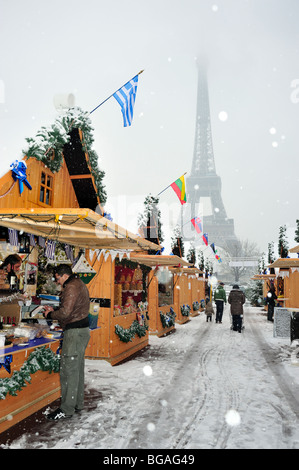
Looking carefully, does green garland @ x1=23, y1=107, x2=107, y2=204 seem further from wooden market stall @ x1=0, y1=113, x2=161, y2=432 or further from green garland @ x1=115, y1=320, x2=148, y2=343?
green garland @ x1=115, y1=320, x2=148, y2=343

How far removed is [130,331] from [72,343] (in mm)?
4176

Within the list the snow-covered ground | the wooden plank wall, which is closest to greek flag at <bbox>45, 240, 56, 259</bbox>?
the wooden plank wall

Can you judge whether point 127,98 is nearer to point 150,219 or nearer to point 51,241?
point 51,241

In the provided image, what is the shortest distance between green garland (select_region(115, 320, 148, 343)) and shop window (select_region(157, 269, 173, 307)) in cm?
370

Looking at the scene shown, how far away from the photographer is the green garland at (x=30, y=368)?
13.0ft

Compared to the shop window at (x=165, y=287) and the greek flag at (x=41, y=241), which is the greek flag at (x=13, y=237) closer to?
the greek flag at (x=41, y=241)

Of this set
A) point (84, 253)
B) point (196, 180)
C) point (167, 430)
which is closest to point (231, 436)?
point (167, 430)

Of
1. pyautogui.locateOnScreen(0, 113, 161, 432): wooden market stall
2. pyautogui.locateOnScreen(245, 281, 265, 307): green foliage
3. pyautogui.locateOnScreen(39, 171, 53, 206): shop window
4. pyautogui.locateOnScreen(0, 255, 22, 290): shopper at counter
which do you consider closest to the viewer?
pyautogui.locateOnScreen(0, 113, 161, 432): wooden market stall

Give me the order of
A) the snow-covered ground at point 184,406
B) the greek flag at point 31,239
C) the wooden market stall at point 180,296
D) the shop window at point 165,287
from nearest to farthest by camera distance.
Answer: the snow-covered ground at point 184,406 → the greek flag at point 31,239 → the shop window at point 165,287 → the wooden market stall at point 180,296

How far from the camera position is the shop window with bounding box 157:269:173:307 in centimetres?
1341

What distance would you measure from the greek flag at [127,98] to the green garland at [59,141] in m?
0.87

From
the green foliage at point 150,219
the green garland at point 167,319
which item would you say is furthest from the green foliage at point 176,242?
the green foliage at point 150,219

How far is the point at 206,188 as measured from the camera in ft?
316
